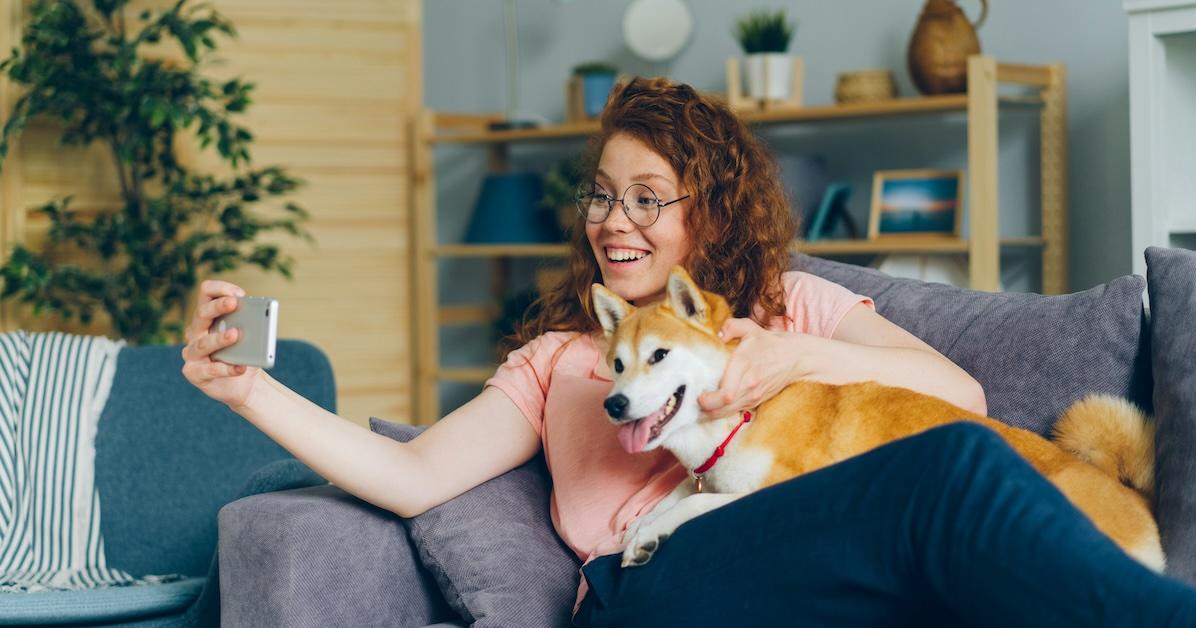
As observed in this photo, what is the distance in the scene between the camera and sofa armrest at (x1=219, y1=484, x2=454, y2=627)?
154 cm

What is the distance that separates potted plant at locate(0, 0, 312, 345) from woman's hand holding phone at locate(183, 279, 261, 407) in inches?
75.9

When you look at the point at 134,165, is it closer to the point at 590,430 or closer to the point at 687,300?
the point at 590,430

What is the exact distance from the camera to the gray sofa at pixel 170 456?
2.20 metres

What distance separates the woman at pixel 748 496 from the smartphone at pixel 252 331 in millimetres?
15

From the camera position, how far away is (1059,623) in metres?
1.07

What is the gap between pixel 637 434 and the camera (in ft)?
4.76

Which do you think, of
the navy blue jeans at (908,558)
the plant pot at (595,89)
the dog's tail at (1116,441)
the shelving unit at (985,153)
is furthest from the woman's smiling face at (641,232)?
the plant pot at (595,89)

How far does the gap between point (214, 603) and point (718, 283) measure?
89 cm

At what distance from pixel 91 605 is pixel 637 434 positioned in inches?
39.1

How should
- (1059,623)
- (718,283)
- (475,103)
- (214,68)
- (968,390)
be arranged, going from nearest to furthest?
1. (1059,623)
2. (968,390)
3. (718,283)
4. (214,68)
5. (475,103)

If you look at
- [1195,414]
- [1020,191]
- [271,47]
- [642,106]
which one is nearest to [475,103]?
[271,47]

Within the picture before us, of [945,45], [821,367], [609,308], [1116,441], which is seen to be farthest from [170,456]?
[945,45]

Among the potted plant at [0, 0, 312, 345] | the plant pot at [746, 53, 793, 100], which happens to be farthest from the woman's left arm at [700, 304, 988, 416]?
the potted plant at [0, 0, 312, 345]

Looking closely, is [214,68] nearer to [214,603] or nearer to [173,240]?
[173,240]
